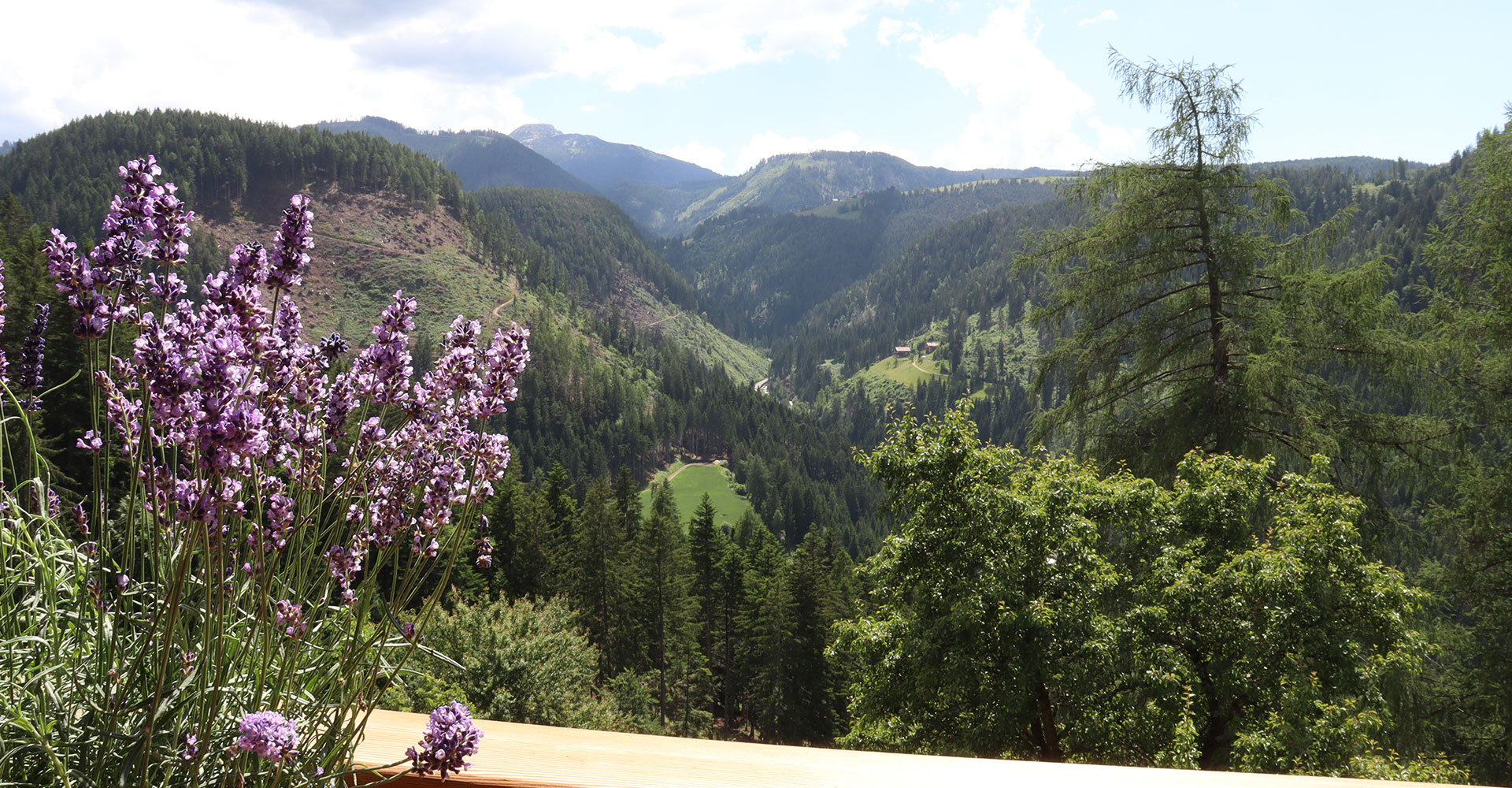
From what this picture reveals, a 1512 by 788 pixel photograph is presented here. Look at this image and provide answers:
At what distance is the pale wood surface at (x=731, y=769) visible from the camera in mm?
1224

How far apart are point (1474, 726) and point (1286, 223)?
876cm

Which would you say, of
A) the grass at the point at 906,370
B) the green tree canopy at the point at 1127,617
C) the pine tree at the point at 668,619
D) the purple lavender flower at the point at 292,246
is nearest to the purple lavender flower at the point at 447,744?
the purple lavender flower at the point at 292,246

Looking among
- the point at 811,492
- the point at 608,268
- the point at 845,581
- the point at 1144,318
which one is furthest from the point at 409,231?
the point at 1144,318

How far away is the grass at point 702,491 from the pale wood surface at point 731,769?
282 ft

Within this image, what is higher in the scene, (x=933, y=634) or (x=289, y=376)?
(x=289, y=376)

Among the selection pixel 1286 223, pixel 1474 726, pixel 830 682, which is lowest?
pixel 830 682

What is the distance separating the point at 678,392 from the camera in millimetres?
120188

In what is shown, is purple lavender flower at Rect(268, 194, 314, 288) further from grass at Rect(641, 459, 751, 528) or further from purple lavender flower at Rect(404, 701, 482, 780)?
grass at Rect(641, 459, 751, 528)

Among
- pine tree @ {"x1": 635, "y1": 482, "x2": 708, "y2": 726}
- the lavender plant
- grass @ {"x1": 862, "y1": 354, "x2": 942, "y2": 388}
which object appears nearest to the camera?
the lavender plant

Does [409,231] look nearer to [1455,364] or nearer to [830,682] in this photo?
[830,682]

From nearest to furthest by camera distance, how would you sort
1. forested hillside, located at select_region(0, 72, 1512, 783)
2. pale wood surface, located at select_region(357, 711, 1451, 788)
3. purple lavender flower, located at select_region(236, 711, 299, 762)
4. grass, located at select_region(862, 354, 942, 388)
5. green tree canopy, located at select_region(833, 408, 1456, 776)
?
purple lavender flower, located at select_region(236, 711, 299, 762), pale wood surface, located at select_region(357, 711, 1451, 788), green tree canopy, located at select_region(833, 408, 1456, 776), forested hillside, located at select_region(0, 72, 1512, 783), grass, located at select_region(862, 354, 942, 388)

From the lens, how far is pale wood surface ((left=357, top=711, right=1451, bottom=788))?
1224 mm

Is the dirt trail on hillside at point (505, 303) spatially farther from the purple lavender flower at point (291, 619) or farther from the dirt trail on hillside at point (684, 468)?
the purple lavender flower at point (291, 619)

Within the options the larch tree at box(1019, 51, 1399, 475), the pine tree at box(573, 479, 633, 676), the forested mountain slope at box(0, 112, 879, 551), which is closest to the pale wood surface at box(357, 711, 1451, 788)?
the larch tree at box(1019, 51, 1399, 475)
